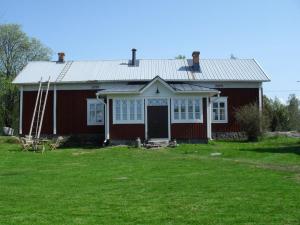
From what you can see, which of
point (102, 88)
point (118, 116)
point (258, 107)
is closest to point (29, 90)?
point (102, 88)

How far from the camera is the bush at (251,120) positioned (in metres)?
27.2

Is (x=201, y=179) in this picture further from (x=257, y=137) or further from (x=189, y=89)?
(x=257, y=137)

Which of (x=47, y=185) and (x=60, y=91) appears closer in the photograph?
(x=47, y=185)

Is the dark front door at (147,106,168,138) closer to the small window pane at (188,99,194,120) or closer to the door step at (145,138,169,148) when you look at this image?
the door step at (145,138,169,148)

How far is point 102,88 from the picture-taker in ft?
96.7

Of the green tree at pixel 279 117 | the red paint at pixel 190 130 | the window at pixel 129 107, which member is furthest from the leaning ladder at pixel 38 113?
the green tree at pixel 279 117

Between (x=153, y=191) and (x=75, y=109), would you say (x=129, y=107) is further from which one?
(x=153, y=191)

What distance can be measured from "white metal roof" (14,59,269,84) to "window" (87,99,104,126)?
1.56m

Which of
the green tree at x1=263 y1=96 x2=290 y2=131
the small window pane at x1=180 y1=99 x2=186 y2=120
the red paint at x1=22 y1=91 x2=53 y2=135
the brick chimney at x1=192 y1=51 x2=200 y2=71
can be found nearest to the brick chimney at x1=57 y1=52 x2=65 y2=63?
the red paint at x1=22 y1=91 x2=53 y2=135

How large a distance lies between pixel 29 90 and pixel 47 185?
19911mm

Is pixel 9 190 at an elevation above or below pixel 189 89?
below

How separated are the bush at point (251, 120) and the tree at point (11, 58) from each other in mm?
29787

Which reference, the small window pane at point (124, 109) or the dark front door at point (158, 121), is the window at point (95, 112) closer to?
the small window pane at point (124, 109)

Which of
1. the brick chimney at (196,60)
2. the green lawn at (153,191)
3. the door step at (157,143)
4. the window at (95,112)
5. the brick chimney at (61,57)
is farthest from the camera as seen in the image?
the brick chimney at (61,57)
